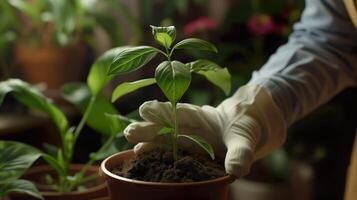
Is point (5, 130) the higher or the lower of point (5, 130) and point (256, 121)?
the lower

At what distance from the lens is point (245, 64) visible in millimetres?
1763

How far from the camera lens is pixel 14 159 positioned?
2.49 feet

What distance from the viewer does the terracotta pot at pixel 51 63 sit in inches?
61.6

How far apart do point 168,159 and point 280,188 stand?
3.57 feet

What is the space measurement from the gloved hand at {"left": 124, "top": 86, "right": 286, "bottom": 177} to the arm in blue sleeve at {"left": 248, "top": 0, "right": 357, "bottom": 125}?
41 mm

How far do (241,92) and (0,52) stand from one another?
893mm

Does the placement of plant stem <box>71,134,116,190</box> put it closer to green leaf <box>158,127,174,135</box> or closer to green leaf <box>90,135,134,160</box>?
green leaf <box>90,135,134,160</box>

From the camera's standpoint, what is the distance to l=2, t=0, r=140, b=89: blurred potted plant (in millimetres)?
1517

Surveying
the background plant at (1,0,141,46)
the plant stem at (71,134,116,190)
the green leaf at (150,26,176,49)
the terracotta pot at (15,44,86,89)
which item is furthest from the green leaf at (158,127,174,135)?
the terracotta pot at (15,44,86,89)

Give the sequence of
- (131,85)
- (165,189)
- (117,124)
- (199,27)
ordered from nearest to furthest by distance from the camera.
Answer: (165,189) < (131,85) < (117,124) < (199,27)

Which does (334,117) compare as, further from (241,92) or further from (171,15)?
(241,92)

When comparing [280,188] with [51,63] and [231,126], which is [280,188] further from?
[231,126]

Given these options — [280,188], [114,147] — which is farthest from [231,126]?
[280,188]

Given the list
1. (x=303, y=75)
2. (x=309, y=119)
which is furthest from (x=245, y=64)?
(x=303, y=75)
